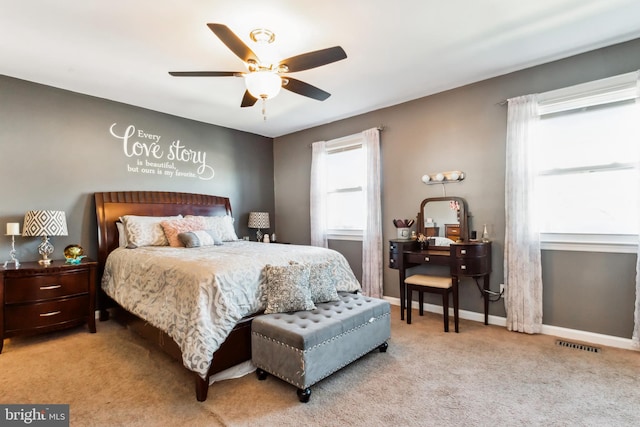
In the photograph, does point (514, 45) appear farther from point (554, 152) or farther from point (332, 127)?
point (332, 127)

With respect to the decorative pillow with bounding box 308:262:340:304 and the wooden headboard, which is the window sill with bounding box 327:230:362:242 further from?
the decorative pillow with bounding box 308:262:340:304

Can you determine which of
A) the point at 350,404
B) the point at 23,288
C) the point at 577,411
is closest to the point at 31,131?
the point at 23,288

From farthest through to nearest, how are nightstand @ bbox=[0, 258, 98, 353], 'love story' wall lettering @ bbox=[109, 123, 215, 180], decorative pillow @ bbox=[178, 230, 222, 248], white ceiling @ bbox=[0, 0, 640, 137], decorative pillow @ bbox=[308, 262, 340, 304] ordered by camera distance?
'love story' wall lettering @ bbox=[109, 123, 215, 180] → decorative pillow @ bbox=[178, 230, 222, 248] → nightstand @ bbox=[0, 258, 98, 353] → decorative pillow @ bbox=[308, 262, 340, 304] → white ceiling @ bbox=[0, 0, 640, 137]

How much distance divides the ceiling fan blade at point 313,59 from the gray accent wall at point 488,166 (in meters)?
1.43

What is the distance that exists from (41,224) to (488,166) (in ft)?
15.8

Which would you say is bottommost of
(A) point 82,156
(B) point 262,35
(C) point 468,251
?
(C) point 468,251

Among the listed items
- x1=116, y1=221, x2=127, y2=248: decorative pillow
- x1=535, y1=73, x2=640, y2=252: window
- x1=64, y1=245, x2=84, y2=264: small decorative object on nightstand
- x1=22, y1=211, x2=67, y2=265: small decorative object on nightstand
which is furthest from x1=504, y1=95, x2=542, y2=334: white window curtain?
x1=22, y1=211, x2=67, y2=265: small decorative object on nightstand

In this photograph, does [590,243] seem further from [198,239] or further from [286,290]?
[198,239]

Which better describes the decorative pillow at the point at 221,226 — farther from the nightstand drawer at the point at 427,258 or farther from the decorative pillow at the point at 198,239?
the nightstand drawer at the point at 427,258

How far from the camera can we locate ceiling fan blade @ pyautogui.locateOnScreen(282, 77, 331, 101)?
8.67 feet

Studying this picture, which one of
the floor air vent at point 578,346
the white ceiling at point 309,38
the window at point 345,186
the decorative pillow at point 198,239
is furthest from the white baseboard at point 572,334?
the decorative pillow at point 198,239

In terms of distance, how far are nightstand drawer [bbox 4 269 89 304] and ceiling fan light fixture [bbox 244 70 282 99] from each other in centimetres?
273

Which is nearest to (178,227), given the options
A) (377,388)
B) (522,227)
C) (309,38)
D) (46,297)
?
(46,297)

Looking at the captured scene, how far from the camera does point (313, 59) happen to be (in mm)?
2320
